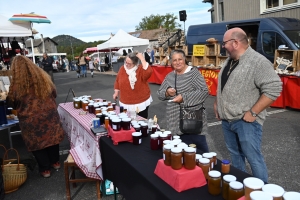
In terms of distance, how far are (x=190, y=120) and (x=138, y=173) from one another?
954 mm

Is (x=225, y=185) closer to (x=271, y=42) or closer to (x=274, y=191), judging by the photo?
(x=274, y=191)

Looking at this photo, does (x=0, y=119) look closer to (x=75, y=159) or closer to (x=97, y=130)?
(x=75, y=159)

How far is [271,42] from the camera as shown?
796 cm

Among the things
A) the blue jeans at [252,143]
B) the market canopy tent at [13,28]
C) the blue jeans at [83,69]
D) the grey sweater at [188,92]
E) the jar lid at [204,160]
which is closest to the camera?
the jar lid at [204,160]

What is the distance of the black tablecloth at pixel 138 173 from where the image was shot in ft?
5.03

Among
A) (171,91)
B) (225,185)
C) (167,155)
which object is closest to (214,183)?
(225,185)

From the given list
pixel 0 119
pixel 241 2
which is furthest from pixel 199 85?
pixel 241 2

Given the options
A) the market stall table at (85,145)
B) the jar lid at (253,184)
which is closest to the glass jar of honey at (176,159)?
the jar lid at (253,184)

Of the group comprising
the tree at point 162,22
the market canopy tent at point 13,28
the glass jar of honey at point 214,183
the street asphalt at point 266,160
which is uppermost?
the tree at point 162,22

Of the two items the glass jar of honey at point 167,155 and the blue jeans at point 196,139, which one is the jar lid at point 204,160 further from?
the blue jeans at point 196,139

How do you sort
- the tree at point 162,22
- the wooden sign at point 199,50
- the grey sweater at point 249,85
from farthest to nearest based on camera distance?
the tree at point 162,22 < the wooden sign at point 199,50 < the grey sweater at point 249,85

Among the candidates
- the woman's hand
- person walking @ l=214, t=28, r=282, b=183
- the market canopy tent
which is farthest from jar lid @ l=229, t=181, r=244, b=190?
the market canopy tent

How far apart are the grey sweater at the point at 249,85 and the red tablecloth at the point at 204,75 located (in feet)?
19.4

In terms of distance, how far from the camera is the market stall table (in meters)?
2.79
